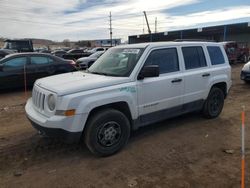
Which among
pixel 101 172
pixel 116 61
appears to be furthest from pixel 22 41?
pixel 101 172

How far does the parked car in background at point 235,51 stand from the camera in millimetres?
21266

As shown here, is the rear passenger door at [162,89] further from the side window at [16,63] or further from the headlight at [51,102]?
the side window at [16,63]

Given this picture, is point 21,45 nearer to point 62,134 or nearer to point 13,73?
point 13,73

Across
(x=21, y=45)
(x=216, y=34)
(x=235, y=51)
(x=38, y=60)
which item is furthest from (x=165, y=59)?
(x=216, y=34)

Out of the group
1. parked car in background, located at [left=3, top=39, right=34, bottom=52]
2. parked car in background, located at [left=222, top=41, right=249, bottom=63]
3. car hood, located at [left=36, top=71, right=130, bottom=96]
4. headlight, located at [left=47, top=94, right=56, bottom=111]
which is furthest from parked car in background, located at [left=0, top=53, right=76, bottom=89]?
parked car in background, located at [left=222, top=41, right=249, bottom=63]

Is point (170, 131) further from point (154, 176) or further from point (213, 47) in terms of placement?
point (213, 47)

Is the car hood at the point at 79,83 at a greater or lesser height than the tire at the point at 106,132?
greater

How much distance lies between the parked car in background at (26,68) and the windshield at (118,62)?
18.8 feet

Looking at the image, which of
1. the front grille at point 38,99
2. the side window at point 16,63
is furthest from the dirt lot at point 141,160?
the side window at point 16,63

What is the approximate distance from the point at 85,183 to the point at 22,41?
2065cm

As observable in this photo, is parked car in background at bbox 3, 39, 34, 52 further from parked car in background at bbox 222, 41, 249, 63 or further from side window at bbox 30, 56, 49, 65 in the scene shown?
parked car in background at bbox 222, 41, 249, 63

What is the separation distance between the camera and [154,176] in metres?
3.76

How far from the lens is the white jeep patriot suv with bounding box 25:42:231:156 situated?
13.0ft

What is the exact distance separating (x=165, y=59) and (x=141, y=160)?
2.06 m
